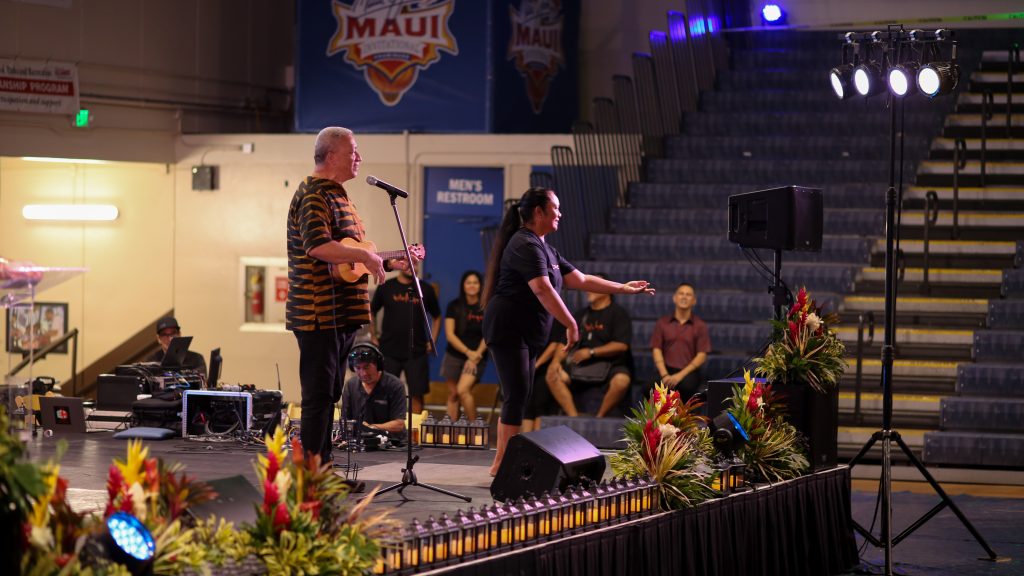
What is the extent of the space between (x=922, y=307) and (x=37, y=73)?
321 inches

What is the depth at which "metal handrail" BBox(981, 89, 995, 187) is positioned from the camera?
1277 cm

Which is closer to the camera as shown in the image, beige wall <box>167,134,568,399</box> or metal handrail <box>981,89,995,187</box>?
metal handrail <box>981,89,995,187</box>

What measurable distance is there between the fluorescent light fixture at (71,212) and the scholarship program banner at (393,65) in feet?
7.34

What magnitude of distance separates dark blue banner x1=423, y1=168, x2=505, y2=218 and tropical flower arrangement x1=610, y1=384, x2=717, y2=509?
7854mm

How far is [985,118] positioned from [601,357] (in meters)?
4.56

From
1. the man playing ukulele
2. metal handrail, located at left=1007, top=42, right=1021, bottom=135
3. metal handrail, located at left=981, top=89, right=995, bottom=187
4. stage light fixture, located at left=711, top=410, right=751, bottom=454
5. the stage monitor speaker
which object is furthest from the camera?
metal handrail, located at left=1007, top=42, right=1021, bottom=135

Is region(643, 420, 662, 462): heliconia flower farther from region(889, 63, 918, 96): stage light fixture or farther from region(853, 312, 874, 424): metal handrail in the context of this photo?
region(853, 312, 874, 424): metal handrail

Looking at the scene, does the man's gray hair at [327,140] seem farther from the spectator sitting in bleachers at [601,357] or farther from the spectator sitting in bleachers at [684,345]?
the spectator sitting in bleachers at [684,345]

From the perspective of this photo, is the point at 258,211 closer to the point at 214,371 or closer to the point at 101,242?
the point at 101,242

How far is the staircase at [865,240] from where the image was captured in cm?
1102

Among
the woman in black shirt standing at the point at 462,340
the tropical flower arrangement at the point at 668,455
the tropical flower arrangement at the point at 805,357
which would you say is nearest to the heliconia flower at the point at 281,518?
the tropical flower arrangement at the point at 668,455

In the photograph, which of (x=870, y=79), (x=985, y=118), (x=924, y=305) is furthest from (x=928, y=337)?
(x=870, y=79)

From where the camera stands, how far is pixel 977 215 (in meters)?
12.6

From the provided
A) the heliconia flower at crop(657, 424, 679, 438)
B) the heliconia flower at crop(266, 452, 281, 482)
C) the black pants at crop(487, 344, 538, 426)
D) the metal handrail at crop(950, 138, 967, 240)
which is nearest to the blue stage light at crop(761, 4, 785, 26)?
the metal handrail at crop(950, 138, 967, 240)
